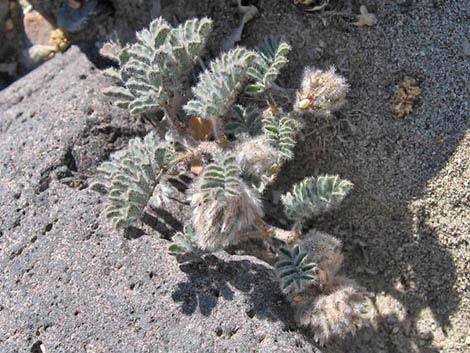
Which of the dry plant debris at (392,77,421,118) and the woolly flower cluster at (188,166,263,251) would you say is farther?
the dry plant debris at (392,77,421,118)

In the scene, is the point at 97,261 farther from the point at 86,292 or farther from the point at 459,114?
the point at 459,114

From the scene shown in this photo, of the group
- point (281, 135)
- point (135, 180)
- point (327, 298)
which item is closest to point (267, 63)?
point (281, 135)

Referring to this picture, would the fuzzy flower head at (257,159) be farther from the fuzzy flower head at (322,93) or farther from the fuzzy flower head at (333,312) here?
the fuzzy flower head at (333,312)

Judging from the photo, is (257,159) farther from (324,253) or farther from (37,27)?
(37,27)

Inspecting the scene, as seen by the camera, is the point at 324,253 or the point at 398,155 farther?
the point at 398,155

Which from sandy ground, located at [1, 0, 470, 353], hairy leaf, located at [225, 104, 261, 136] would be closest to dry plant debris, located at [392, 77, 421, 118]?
sandy ground, located at [1, 0, 470, 353]

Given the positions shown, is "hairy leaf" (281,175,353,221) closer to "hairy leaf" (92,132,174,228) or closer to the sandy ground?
the sandy ground

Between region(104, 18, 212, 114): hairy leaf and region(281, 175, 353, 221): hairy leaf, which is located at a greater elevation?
region(104, 18, 212, 114): hairy leaf
